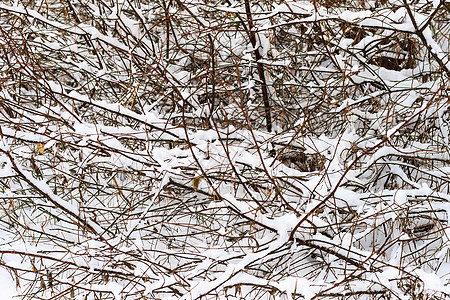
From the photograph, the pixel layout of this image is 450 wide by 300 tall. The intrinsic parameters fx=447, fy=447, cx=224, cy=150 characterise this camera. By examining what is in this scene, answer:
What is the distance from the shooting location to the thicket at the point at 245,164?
80.7 inches

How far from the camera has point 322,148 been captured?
2342 millimetres

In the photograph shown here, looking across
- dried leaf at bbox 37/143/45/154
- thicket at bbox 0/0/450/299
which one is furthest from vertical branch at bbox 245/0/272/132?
dried leaf at bbox 37/143/45/154

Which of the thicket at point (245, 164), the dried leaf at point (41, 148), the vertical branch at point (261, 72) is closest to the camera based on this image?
the dried leaf at point (41, 148)

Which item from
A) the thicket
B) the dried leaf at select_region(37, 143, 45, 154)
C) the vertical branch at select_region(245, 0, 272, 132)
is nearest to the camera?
the dried leaf at select_region(37, 143, 45, 154)

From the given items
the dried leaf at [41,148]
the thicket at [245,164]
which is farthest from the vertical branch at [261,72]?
the dried leaf at [41,148]

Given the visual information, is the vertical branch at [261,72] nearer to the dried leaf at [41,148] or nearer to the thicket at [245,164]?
the thicket at [245,164]

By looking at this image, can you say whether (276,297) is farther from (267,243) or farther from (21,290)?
(21,290)

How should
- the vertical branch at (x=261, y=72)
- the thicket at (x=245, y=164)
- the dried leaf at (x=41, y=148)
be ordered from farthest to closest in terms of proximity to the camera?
the vertical branch at (x=261, y=72)
the thicket at (x=245, y=164)
the dried leaf at (x=41, y=148)

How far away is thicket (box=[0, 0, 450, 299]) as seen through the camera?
6.72 ft

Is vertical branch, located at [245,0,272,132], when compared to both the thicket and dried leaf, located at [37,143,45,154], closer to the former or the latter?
the thicket

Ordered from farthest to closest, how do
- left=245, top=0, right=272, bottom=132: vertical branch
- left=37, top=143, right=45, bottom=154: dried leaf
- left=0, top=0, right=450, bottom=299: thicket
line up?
left=245, top=0, right=272, bottom=132: vertical branch
left=0, top=0, right=450, bottom=299: thicket
left=37, top=143, right=45, bottom=154: dried leaf

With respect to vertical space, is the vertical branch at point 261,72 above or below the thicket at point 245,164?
above

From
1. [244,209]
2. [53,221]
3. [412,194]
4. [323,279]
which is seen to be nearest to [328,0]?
[412,194]

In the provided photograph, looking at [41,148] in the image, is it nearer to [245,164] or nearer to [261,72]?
[245,164]
